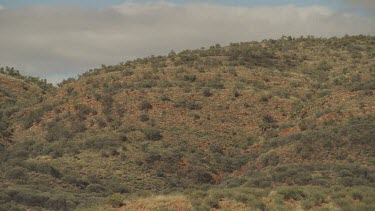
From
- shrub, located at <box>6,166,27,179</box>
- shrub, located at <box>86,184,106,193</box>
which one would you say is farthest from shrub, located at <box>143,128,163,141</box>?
shrub, located at <box>6,166,27,179</box>

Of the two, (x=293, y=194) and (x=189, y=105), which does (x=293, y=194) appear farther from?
(x=189, y=105)

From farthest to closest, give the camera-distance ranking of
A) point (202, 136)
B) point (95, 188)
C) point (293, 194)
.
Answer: point (202, 136), point (95, 188), point (293, 194)

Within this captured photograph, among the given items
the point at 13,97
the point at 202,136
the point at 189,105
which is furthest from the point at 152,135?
the point at 13,97

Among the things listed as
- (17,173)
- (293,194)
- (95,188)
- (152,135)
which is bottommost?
(95,188)

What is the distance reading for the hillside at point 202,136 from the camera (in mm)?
33875

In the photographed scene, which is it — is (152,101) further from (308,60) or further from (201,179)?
(308,60)

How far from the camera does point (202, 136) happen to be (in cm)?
5747

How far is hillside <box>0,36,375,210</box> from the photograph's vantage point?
33875 millimetres

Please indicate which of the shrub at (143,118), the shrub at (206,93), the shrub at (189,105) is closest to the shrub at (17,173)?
the shrub at (143,118)

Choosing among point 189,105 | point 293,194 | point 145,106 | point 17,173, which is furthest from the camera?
point 189,105

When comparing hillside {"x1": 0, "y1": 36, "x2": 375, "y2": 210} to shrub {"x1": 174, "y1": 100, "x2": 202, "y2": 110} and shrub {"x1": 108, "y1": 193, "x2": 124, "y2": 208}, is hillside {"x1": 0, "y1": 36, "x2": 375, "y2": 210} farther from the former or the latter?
shrub {"x1": 174, "y1": 100, "x2": 202, "y2": 110}

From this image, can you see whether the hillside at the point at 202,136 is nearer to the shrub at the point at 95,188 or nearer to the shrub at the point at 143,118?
the shrub at the point at 95,188

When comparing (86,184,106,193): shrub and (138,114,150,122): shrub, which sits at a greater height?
(138,114,150,122): shrub

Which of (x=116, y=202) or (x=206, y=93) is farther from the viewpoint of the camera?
(x=206, y=93)
